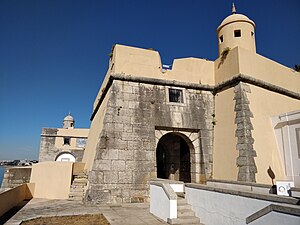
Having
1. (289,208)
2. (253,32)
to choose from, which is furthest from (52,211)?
(253,32)

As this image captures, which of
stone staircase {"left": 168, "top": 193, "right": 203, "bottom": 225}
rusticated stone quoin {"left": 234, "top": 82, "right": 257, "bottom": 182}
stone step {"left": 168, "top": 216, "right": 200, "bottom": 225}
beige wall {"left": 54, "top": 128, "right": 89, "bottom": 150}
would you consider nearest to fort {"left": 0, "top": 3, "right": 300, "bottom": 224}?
rusticated stone quoin {"left": 234, "top": 82, "right": 257, "bottom": 182}

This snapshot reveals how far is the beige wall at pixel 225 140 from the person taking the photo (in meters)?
8.31

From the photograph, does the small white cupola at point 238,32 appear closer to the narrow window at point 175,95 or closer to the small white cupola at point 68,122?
the narrow window at point 175,95

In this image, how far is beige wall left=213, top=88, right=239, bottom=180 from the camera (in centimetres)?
831

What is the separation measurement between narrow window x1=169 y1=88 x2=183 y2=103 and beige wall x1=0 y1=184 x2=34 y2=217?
21.9ft

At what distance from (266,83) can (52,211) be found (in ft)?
30.8

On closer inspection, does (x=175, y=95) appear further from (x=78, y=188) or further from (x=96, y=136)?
(x=78, y=188)

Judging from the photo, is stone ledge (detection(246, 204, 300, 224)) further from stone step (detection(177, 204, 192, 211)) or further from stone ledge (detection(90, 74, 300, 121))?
stone ledge (detection(90, 74, 300, 121))

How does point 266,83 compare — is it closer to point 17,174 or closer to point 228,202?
point 228,202

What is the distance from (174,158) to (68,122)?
20252mm

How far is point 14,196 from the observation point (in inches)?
295

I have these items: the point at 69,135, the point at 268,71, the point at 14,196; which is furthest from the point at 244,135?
the point at 69,135

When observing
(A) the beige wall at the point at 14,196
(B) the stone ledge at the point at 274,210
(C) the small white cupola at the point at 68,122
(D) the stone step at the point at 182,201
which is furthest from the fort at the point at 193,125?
(C) the small white cupola at the point at 68,122

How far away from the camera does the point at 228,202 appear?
4.54 metres
